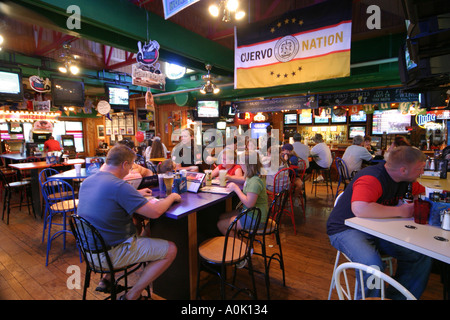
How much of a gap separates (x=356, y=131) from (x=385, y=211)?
9.33 metres

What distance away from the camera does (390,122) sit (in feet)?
31.5

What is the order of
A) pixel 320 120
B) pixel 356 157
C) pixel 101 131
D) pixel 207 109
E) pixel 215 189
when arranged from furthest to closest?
pixel 101 131, pixel 320 120, pixel 207 109, pixel 356 157, pixel 215 189

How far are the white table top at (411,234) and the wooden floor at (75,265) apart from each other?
1.10 metres

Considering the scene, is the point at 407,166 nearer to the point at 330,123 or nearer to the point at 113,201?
the point at 113,201

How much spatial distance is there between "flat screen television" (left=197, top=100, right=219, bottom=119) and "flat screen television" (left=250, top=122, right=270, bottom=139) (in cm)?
374

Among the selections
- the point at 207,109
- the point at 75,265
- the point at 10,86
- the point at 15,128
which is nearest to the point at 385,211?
the point at 75,265

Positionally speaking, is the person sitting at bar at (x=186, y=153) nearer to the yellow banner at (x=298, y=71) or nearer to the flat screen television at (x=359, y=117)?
the yellow banner at (x=298, y=71)

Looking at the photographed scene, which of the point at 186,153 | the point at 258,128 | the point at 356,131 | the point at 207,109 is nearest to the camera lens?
the point at 186,153

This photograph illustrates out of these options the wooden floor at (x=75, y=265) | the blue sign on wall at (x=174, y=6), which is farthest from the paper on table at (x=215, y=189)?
the blue sign on wall at (x=174, y=6)

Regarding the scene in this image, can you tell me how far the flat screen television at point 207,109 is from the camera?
836 centimetres

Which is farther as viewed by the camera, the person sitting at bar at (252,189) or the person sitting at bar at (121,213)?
the person sitting at bar at (252,189)

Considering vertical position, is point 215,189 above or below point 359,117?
below

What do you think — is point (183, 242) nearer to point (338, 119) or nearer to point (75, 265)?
point (75, 265)

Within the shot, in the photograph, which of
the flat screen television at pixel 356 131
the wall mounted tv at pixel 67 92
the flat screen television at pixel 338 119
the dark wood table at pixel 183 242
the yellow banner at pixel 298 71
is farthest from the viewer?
the flat screen television at pixel 338 119
